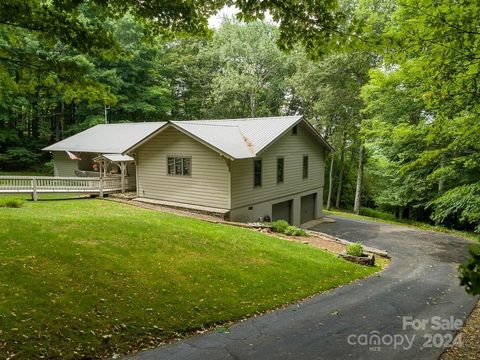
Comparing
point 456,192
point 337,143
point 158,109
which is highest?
point 158,109

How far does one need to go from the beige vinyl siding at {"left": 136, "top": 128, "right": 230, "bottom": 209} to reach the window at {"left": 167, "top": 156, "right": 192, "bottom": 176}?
0.23 meters

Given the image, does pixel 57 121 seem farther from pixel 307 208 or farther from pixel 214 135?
pixel 307 208

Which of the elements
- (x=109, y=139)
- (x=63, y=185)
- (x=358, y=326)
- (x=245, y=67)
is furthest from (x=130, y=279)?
(x=245, y=67)

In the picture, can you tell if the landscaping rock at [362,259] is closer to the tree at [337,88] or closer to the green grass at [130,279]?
the green grass at [130,279]

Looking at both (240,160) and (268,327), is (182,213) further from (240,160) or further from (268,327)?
(268,327)

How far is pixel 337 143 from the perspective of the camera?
110ft

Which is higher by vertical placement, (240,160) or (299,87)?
(299,87)

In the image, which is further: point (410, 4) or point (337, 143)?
point (337, 143)

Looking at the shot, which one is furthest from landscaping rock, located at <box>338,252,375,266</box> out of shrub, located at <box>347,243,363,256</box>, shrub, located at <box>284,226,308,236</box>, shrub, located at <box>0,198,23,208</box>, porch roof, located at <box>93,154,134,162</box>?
porch roof, located at <box>93,154,134,162</box>

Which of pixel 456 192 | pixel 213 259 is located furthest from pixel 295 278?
pixel 456 192

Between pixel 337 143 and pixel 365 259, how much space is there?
21050 mm

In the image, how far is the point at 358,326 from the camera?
8164 mm

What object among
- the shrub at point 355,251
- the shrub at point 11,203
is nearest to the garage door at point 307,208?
the shrub at point 355,251

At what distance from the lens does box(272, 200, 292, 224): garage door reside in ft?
75.0
